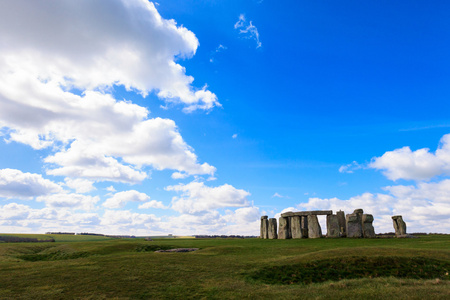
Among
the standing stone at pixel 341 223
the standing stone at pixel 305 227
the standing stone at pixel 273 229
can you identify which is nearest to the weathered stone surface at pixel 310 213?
the standing stone at pixel 305 227

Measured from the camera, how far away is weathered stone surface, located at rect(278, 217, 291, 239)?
45.0 metres

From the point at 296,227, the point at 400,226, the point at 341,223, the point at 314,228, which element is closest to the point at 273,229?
the point at 296,227

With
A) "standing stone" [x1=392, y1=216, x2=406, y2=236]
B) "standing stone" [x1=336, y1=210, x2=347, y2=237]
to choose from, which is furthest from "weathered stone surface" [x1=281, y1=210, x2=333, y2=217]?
"standing stone" [x1=392, y1=216, x2=406, y2=236]

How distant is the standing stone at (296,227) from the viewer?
4328 centimetres

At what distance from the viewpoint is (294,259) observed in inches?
830

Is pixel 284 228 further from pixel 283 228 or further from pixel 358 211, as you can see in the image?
pixel 358 211

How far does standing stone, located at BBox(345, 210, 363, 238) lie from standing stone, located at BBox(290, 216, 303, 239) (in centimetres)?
688

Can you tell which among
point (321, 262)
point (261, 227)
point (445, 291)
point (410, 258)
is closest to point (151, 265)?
point (321, 262)

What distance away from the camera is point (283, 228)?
4538 centimetres

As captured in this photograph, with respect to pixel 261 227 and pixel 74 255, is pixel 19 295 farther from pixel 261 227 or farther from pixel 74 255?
pixel 261 227

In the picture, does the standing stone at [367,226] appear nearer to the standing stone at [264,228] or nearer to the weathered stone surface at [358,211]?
the weathered stone surface at [358,211]

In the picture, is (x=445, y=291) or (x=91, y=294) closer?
(x=445, y=291)

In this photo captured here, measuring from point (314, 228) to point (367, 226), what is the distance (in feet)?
23.5

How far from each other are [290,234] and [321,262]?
26282 mm
